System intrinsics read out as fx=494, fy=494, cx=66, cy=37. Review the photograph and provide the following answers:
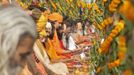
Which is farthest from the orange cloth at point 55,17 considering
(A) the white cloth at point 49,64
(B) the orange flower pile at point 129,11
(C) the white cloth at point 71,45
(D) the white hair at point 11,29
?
(B) the orange flower pile at point 129,11

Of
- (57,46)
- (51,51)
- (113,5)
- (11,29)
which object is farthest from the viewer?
(57,46)

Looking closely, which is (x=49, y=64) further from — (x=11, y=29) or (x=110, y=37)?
(x=11, y=29)

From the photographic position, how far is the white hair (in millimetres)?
2041

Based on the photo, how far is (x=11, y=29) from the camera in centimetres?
207

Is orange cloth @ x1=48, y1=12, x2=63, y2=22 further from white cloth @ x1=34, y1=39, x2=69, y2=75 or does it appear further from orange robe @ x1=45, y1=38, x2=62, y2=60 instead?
white cloth @ x1=34, y1=39, x2=69, y2=75

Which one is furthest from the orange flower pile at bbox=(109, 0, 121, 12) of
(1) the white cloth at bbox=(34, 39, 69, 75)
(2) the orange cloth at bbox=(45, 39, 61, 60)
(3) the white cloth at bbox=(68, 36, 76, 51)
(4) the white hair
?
(3) the white cloth at bbox=(68, 36, 76, 51)

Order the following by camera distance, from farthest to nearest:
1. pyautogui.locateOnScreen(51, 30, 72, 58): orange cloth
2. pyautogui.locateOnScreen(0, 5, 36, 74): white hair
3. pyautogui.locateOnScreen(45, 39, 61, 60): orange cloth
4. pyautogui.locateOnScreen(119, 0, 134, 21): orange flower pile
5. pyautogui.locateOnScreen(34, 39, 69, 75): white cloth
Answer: pyautogui.locateOnScreen(51, 30, 72, 58): orange cloth < pyautogui.locateOnScreen(45, 39, 61, 60): orange cloth < pyautogui.locateOnScreen(34, 39, 69, 75): white cloth < pyautogui.locateOnScreen(0, 5, 36, 74): white hair < pyautogui.locateOnScreen(119, 0, 134, 21): orange flower pile

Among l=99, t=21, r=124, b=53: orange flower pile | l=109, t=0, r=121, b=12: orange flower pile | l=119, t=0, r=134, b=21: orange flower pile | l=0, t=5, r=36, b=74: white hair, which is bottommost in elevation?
l=99, t=21, r=124, b=53: orange flower pile

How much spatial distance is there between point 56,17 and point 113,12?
726cm

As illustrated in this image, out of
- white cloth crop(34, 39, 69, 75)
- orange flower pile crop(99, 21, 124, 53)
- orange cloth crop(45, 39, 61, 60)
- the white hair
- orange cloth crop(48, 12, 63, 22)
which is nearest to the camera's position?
the white hair

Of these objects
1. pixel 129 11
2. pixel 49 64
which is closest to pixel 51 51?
pixel 49 64

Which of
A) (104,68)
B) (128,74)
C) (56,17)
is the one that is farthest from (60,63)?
(128,74)

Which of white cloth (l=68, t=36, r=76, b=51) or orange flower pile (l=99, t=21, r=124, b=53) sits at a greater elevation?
orange flower pile (l=99, t=21, r=124, b=53)

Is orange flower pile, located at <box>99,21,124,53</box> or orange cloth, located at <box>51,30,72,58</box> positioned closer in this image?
orange flower pile, located at <box>99,21,124,53</box>
